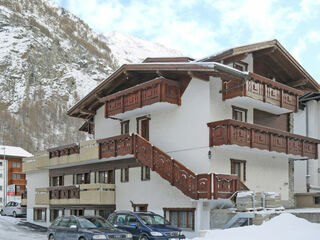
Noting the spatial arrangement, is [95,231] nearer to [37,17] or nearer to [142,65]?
[142,65]

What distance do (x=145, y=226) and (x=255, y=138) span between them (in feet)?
29.4

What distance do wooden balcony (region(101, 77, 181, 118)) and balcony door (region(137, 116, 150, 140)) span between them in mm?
1600

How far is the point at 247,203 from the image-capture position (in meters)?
22.8

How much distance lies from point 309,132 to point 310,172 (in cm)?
296

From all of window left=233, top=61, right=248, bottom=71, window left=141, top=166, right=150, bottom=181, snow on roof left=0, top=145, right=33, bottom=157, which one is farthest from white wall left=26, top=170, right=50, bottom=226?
snow on roof left=0, top=145, right=33, bottom=157

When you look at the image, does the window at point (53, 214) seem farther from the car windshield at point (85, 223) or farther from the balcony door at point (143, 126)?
the car windshield at point (85, 223)

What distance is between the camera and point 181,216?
85.8ft

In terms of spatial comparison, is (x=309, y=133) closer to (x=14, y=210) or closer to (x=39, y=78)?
(x=14, y=210)

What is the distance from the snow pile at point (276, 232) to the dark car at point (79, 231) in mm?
3557

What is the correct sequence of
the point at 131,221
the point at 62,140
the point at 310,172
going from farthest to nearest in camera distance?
1. the point at 62,140
2. the point at 310,172
3. the point at 131,221

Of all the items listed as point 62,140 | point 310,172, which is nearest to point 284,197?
point 310,172

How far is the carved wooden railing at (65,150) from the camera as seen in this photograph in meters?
33.2

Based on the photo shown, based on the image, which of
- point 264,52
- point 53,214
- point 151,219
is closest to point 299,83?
point 264,52

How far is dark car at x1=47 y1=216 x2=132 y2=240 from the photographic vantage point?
18.4 metres
